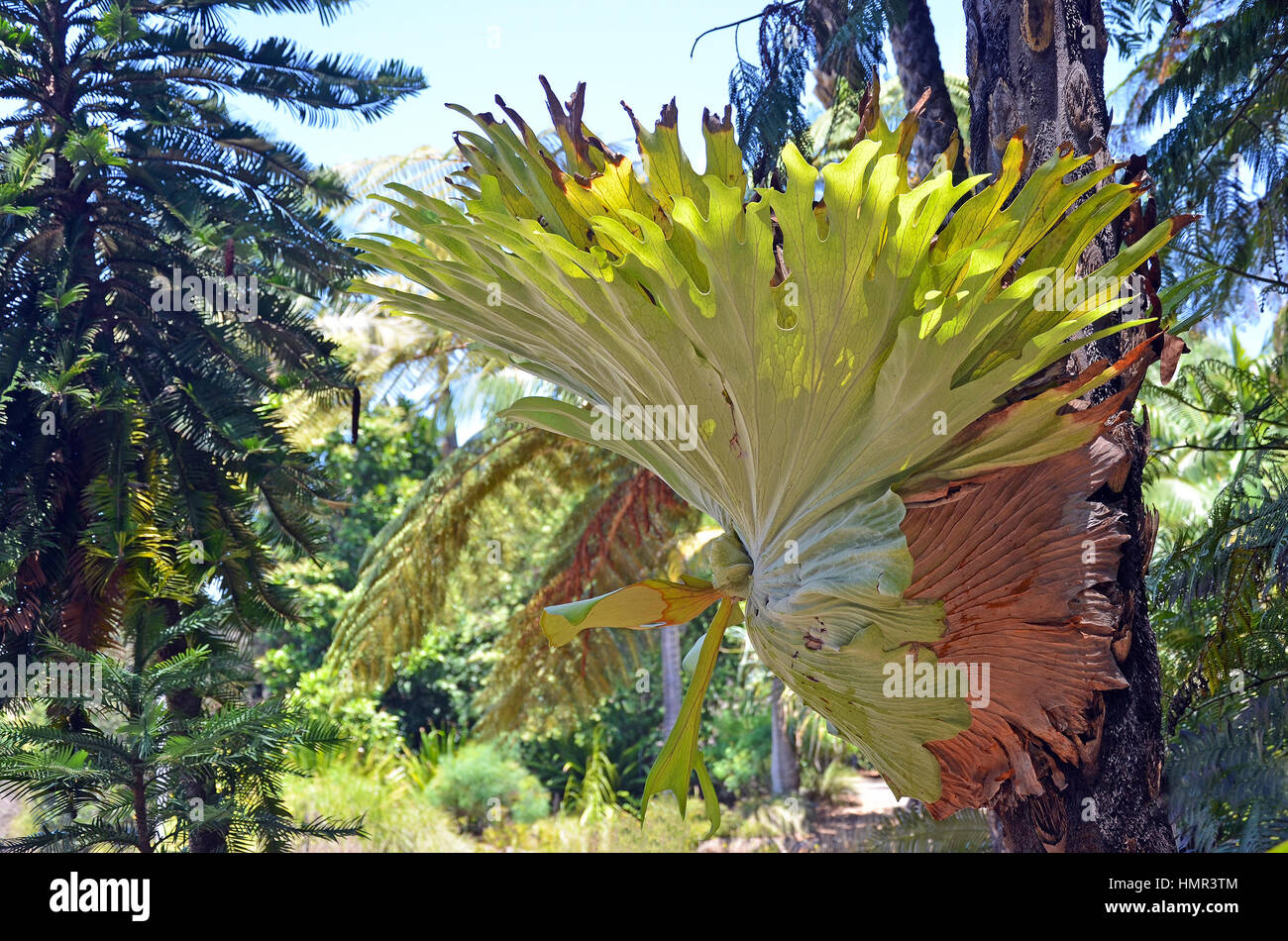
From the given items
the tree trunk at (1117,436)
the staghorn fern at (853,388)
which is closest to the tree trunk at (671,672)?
the tree trunk at (1117,436)

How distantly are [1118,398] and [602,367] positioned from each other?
757 millimetres

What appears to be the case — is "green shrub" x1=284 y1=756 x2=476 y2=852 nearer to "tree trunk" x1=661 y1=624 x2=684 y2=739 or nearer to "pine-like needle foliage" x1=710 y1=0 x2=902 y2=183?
"tree trunk" x1=661 y1=624 x2=684 y2=739

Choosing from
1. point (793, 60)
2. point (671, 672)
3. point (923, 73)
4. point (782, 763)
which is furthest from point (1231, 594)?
point (782, 763)

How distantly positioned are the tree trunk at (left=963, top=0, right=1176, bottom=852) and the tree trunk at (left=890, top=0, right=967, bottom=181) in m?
0.34

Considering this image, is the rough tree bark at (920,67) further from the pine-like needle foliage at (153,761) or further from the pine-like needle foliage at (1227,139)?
the pine-like needle foliage at (153,761)

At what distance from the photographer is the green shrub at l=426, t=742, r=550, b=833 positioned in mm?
11055

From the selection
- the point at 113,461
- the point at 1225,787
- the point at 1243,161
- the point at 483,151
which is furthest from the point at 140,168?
the point at 1243,161

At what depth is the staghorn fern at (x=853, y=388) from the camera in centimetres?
131

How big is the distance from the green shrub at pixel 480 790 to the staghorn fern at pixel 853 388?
32.6 feet

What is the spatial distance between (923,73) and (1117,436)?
4.59 ft

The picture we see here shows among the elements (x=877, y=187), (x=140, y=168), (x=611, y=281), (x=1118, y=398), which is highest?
(x=140, y=168)
